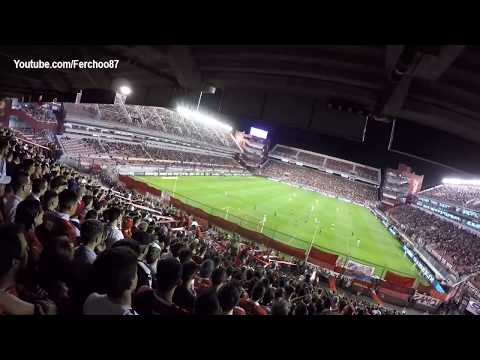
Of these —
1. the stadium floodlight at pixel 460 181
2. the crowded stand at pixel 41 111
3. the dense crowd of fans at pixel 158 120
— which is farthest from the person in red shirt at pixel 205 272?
the stadium floodlight at pixel 460 181

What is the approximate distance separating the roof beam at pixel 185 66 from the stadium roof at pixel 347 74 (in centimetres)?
1

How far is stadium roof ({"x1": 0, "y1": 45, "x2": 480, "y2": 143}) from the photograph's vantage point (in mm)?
2752

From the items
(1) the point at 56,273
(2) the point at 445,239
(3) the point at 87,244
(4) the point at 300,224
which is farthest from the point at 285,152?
(1) the point at 56,273

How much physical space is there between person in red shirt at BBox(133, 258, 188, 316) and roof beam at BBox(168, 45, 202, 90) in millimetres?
2723

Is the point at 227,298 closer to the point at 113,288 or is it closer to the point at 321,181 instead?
the point at 113,288

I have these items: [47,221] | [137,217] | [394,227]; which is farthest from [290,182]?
[47,221]

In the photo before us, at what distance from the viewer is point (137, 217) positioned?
25.5 ft

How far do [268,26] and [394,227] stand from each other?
3572cm

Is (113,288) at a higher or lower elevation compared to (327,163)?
lower

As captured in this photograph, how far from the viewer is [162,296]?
251cm

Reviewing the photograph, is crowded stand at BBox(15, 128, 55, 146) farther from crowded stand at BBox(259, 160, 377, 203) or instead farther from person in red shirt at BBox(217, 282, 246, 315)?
crowded stand at BBox(259, 160, 377, 203)

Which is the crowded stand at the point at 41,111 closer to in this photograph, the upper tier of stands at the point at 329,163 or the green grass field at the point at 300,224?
the green grass field at the point at 300,224

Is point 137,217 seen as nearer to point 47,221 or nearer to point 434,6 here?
point 47,221

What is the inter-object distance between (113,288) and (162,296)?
1.89 feet
